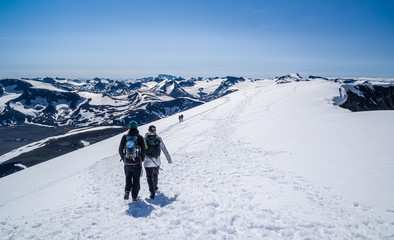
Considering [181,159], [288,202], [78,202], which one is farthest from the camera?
[181,159]

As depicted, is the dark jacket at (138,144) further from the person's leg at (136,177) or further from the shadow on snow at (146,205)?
the shadow on snow at (146,205)

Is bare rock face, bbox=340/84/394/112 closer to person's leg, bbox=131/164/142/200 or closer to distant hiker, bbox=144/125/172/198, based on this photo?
distant hiker, bbox=144/125/172/198

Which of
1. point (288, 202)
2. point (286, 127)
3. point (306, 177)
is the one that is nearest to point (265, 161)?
point (306, 177)

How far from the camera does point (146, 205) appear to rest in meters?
8.38

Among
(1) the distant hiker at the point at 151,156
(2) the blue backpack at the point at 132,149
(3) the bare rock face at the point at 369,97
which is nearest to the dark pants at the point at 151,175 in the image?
(1) the distant hiker at the point at 151,156

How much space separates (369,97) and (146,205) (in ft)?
197

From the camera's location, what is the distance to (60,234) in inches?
273

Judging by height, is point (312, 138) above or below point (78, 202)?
above

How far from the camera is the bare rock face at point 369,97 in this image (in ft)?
141

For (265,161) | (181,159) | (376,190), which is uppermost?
(376,190)

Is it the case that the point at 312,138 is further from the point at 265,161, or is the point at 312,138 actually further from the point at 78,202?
the point at 78,202

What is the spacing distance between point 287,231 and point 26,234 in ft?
29.2

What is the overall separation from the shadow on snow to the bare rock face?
141 feet

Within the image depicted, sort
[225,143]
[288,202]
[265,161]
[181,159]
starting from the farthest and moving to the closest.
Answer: [225,143] < [181,159] < [265,161] < [288,202]
